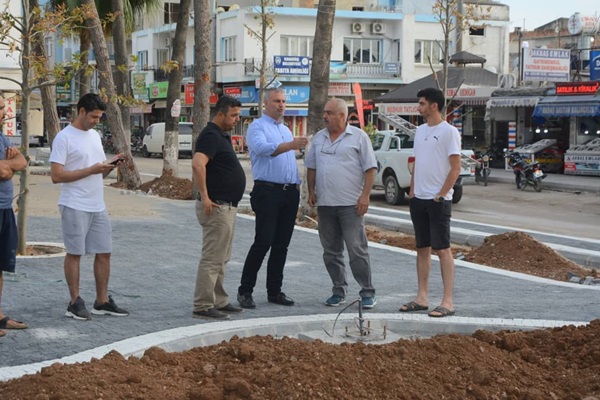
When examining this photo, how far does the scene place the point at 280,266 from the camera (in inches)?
344

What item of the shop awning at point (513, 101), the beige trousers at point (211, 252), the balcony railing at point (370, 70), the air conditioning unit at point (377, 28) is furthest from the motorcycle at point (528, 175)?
the air conditioning unit at point (377, 28)

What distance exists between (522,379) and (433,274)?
5439 mm

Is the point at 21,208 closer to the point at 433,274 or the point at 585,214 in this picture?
the point at 433,274

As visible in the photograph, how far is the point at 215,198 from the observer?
792 centimetres

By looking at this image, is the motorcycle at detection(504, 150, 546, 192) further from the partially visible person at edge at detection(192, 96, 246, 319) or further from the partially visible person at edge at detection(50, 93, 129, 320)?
the partially visible person at edge at detection(50, 93, 129, 320)

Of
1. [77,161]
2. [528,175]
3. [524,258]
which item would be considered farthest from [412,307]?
[528,175]

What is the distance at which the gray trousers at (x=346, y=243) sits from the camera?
8492mm

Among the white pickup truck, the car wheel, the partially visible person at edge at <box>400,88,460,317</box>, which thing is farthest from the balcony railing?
the partially visible person at edge at <box>400,88,460,317</box>

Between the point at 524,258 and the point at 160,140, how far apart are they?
3777 cm

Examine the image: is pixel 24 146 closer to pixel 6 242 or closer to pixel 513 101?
pixel 6 242

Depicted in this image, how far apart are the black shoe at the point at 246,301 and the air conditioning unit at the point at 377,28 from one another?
50.9 meters

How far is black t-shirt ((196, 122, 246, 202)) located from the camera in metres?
7.89

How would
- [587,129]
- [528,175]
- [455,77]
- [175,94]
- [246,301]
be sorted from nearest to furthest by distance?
[246,301] < [175,94] < [528,175] < [587,129] < [455,77]

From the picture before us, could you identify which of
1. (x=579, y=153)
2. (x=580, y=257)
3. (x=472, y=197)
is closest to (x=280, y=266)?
(x=580, y=257)
